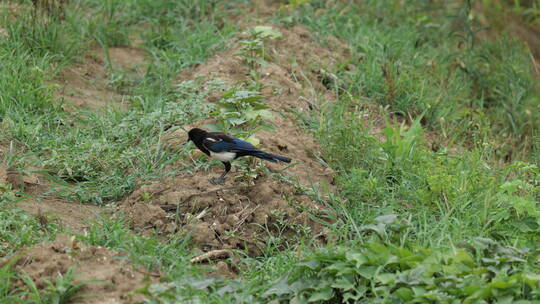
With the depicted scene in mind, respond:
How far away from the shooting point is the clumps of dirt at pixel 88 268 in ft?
12.2

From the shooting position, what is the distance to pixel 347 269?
12.6 feet

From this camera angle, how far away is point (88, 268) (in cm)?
385

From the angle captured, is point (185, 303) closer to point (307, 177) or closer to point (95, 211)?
point (95, 211)

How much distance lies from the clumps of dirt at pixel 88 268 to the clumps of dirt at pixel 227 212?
0.67m

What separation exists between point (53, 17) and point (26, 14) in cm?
28

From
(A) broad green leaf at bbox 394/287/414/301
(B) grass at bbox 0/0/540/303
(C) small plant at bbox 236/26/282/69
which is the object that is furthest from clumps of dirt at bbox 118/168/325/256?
(C) small plant at bbox 236/26/282/69

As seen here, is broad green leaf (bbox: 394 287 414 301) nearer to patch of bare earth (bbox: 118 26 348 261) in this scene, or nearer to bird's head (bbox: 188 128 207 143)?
patch of bare earth (bbox: 118 26 348 261)

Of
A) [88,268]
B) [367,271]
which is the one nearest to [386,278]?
[367,271]

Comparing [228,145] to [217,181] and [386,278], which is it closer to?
[217,181]

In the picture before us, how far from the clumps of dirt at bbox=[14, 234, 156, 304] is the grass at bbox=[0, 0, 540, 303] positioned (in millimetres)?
97

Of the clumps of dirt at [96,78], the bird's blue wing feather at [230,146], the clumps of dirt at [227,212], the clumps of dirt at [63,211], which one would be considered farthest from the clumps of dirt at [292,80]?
the clumps of dirt at [63,211]

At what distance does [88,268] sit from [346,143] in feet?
7.99

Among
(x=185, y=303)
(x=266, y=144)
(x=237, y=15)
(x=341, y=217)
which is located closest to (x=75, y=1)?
(x=237, y=15)

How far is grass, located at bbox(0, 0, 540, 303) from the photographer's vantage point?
12.6 feet
